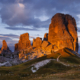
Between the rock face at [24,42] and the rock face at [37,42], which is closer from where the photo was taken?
the rock face at [37,42]

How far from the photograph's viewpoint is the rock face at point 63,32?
101m

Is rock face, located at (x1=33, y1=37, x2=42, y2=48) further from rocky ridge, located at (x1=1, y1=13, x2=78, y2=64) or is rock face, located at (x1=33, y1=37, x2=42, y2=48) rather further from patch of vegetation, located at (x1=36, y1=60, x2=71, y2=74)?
patch of vegetation, located at (x1=36, y1=60, x2=71, y2=74)

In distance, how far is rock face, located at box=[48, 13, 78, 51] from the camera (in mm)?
101363

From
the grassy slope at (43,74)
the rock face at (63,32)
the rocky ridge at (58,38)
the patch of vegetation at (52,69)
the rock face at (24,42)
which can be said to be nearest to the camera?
the grassy slope at (43,74)

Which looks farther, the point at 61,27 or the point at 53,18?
the point at 53,18

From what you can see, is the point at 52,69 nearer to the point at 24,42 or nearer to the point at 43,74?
the point at 43,74

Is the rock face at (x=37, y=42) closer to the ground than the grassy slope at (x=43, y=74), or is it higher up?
higher up

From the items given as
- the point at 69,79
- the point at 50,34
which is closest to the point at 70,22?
the point at 50,34

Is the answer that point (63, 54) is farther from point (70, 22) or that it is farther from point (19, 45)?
point (19, 45)

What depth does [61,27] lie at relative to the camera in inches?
4090

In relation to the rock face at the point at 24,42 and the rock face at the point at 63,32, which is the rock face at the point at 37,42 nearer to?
the rock face at the point at 63,32

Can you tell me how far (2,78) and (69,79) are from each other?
11645mm

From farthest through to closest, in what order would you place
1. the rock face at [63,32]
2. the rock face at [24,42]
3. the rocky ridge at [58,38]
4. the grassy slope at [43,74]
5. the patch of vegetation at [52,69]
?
the rock face at [24,42]
the rock face at [63,32]
the rocky ridge at [58,38]
the patch of vegetation at [52,69]
the grassy slope at [43,74]

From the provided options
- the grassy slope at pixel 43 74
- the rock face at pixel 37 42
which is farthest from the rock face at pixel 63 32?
the grassy slope at pixel 43 74
